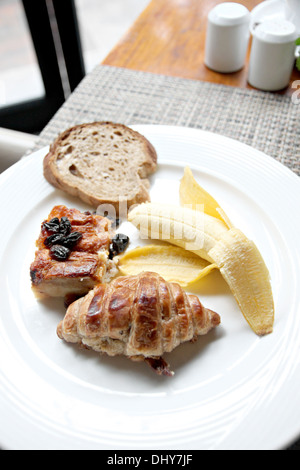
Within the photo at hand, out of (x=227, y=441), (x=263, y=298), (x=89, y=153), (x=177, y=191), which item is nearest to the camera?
(x=227, y=441)

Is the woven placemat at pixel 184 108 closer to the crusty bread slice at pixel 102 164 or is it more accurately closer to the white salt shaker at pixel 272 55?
the white salt shaker at pixel 272 55

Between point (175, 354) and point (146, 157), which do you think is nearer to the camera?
point (175, 354)

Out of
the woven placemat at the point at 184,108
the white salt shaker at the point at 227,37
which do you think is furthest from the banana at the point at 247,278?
the white salt shaker at the point at 227,37

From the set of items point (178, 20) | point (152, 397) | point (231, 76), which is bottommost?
point (152, 397)

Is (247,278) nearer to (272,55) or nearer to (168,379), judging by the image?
(168,379)

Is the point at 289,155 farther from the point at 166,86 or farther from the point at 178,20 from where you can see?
the point at 178,20
